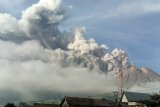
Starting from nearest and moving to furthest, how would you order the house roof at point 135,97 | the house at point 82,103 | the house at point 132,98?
the house at point 82,103 → the house at point 132,98 → the house roof at point 135,97

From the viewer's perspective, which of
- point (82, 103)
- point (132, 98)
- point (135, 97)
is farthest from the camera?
point (135, 97)

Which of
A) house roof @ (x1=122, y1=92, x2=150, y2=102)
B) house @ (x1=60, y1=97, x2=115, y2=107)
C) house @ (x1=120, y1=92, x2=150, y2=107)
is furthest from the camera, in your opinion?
house roof @ (x1=122, y1=92, x2=150, y2=102)

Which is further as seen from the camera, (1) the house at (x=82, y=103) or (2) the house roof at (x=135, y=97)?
(2) the house roof at (x=135, y=97)

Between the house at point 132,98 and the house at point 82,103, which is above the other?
the house at point 132,98

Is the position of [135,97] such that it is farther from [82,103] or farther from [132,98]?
[82,103]

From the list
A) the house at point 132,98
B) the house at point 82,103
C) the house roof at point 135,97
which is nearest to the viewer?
the house at point 82,103

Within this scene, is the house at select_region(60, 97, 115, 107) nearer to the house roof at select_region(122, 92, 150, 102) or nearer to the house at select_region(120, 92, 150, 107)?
the house at select_region(120, 92, 150, 107)

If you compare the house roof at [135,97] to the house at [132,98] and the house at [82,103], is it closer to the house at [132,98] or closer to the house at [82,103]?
the house at [132,98]

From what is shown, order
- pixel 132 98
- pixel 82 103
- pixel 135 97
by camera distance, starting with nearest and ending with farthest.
Result: pixel 82 103 → pixel 132 98 → pixel 135 97

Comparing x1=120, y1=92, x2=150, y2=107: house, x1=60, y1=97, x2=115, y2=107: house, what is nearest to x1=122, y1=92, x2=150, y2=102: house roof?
x1=120, y1=92, x2=150, y2=107: house

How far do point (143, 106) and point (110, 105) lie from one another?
12.1 meters

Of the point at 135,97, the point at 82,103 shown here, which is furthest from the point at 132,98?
the point at 82,103

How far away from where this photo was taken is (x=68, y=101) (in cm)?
14038

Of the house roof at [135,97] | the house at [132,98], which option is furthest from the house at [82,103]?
the house roof at [135,97]
